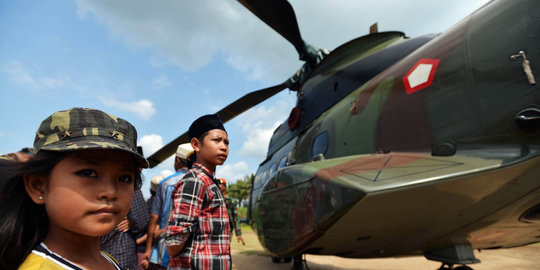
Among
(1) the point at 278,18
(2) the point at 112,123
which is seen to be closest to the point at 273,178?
(2) the point at 112,123

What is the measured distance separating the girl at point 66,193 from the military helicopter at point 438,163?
152 centimetres

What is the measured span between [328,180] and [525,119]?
142 centimetres

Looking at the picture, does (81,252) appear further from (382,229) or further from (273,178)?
(273,178)

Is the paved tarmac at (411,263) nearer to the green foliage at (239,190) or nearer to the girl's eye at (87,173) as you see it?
the girl's eye at (87,173)

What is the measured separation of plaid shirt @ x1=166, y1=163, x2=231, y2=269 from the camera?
6.07ft

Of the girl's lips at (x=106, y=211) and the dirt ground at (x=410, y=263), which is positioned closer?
the girl's lips at (x=106, y=211)

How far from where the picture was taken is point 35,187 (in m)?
0.97

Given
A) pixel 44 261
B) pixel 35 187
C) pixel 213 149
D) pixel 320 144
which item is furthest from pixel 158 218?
pixel 44 261

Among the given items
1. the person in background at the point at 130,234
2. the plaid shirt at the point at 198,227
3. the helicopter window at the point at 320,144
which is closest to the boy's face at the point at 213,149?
the plaid shirt at the point at 198,227

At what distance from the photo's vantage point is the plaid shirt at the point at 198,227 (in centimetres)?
185

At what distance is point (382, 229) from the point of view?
244 centimetres

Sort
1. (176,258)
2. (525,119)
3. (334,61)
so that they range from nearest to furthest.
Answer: (176,258)
(525,119)
(334,61)

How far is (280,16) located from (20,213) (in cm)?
494

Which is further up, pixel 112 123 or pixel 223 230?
pixel 112 123
